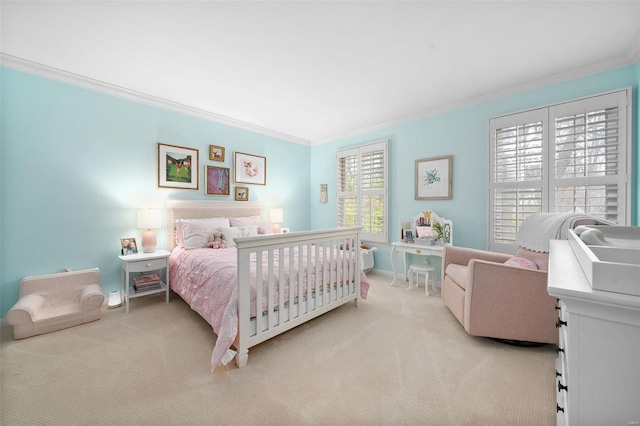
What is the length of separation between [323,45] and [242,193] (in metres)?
2.78

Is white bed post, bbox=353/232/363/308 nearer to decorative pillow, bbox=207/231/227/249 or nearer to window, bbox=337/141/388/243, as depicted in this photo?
window, bbox=337/141/388/243

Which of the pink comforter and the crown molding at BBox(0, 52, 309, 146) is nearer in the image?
the pink comforter

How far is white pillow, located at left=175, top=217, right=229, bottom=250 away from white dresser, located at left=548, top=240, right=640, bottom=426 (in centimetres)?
349

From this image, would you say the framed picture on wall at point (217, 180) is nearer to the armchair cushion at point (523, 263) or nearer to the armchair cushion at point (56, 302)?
the armchair cushion at point (56, 302)

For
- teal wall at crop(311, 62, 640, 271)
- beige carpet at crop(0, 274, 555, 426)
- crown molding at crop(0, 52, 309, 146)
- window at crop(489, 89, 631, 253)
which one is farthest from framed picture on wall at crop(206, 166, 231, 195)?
window at crop(489, 89, 631, 253)

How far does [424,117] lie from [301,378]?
12.3 ft

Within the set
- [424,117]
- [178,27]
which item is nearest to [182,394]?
[178,27]

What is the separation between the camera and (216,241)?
3.35 metres

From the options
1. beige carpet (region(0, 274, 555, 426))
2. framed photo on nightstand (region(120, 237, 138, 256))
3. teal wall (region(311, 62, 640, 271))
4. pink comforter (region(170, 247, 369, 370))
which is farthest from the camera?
framed photo on nightstand (region(120, 237, 138, 256))

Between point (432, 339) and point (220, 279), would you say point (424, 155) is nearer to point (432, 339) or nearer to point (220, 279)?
point (432, 339)

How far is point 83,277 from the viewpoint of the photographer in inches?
108

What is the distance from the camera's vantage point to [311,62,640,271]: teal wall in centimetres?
256

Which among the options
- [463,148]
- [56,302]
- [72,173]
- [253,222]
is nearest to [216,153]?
[253,222]

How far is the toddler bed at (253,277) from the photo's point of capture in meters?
1.88
